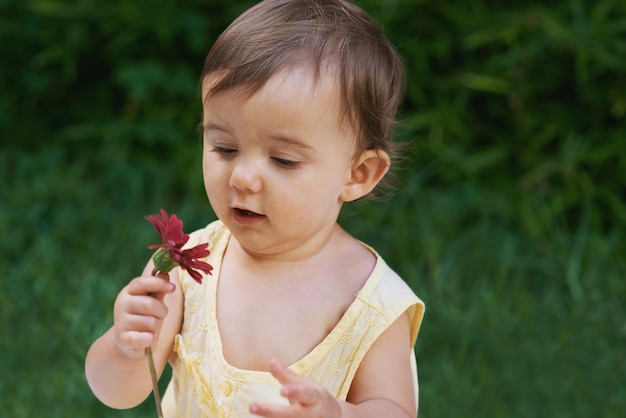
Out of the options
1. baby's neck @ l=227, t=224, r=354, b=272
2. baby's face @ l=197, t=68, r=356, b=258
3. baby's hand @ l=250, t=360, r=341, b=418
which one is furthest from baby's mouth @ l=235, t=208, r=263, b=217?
baby's hand @ l=250, t=360, r=341, b=418

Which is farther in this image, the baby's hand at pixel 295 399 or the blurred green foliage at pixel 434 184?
the blurred green foliage at pixel 434 184

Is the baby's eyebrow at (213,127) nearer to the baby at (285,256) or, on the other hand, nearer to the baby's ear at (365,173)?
the baby at (285,256)

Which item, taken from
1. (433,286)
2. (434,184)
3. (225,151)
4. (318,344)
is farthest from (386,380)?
(434,184)

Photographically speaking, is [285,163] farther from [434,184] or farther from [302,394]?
[434,184]

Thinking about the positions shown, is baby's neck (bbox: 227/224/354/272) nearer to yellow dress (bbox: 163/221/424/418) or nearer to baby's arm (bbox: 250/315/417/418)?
yellow dress (bbox: 163/221/424/418)

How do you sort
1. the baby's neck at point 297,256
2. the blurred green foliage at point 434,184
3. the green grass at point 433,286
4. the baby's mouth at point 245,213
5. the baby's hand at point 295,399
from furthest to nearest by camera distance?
1. the blurred green foliage at point 434,184
2. the green grass at point 433,286
3. the baby's neck at point 297,256
4. the baby's mouth at point 245,213
5. the baby's hand at point 295,399

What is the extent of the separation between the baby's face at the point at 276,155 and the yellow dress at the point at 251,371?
0.17 m

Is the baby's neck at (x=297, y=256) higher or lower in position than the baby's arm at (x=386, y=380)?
higher

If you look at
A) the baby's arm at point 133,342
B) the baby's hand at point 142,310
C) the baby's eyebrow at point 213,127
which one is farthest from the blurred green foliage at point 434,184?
the baby's eyebrow at point 213,127

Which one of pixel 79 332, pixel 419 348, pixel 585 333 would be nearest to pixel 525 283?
pixel 585 333

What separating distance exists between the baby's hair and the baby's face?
2 cm

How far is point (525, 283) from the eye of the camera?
370 centimetres

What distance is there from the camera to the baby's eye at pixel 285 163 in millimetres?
1689

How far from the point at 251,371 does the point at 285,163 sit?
14.5 inches
